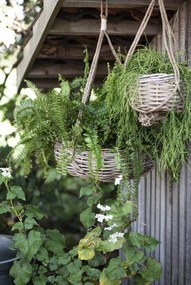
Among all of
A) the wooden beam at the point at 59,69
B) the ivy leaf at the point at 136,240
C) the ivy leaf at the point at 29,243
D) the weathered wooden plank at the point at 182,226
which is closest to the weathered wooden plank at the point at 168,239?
the weathered wooden plank at the point at 182,226

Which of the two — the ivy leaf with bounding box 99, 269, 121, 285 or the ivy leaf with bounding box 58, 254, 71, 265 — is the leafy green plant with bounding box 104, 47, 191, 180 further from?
the ivy leaf with bounding box 58, 254, 71, 265

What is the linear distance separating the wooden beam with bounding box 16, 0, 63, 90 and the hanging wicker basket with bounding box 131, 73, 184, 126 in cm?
74

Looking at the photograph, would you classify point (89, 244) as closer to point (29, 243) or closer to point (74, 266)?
point (74, 266)

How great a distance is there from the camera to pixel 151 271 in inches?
105

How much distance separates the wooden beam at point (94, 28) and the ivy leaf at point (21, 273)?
131 centimetres

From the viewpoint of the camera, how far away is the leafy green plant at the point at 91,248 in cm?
254

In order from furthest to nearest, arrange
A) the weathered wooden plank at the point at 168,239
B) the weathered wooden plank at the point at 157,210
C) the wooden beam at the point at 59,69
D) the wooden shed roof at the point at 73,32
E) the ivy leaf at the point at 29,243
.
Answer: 1. the wooden beam at the point at 59,69
2. the weathered wooden plank at the point at 157,210
3. the weathered wooden plank at the point at 168,239
4. the wooden shed roof at the point at 73,32
5. the ivy leaf at the point at 29,243

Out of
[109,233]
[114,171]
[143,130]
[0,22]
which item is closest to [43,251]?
[109,233]

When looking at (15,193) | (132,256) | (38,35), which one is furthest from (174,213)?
(38,35)

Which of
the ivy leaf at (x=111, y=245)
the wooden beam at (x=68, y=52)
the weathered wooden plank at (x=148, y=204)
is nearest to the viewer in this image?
the ivy leaf at (x=111, y=245)

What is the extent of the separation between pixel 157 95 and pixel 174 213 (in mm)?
1013

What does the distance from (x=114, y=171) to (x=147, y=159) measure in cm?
18

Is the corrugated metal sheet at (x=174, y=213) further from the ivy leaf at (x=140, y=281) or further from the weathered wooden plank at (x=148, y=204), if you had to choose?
the ivy leaf at (x=140, y=281)

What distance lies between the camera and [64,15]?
311 cm
